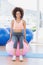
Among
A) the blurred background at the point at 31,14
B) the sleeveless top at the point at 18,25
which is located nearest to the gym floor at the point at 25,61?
the sleeveless top at the point at 18,25

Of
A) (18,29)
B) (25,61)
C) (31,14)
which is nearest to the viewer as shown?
(25,61)

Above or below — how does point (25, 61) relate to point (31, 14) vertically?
below

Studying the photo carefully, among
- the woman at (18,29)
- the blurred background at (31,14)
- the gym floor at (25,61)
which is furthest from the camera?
the blurred background at (31,14)

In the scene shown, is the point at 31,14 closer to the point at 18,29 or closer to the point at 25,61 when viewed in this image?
the point at 18,29

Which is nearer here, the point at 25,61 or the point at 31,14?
the point at 25,61

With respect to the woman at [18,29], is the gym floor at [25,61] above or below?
below

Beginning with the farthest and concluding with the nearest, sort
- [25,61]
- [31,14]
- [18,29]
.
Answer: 1. [31,14]
2. [18,29]
3. [25,61]

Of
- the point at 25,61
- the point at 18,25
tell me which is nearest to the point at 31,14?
the point at 18,25

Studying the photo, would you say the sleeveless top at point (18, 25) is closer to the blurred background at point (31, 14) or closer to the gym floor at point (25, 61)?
the gym floor at point (25, 61)

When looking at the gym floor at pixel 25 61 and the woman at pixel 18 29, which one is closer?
the gym floor at pixel 25 61

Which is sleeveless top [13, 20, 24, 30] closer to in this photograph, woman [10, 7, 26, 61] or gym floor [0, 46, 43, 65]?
woman [10, 7, 26, 61]

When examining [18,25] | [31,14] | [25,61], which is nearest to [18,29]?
[18,25]

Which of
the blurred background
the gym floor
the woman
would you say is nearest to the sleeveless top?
the woman

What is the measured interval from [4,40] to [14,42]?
2013mm
